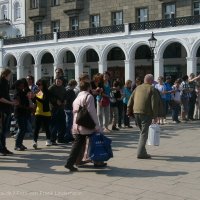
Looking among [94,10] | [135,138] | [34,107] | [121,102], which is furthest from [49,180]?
[94,10]

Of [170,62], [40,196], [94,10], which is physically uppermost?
[94,10]

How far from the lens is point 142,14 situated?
3819 cm

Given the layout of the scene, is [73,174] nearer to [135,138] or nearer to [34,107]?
[34,107]

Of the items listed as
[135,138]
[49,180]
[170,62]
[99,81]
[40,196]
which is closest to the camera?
[40,196]

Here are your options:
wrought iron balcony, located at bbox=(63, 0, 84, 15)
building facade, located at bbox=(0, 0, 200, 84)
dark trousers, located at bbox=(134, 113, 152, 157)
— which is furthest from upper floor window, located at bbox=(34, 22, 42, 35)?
dark trousers, located at bbox=(134, 113, 152, 157)

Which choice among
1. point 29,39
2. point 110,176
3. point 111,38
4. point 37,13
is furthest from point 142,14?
point 110,176

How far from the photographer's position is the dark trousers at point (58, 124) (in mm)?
11648

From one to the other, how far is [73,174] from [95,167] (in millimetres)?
632

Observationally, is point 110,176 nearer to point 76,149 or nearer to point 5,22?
point 76,149

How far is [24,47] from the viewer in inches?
1734

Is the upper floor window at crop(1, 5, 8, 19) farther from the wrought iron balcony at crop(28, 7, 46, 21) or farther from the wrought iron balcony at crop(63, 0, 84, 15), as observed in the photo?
the wrought iron balcony at crop(63, 0, 84, 15)

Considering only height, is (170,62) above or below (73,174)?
above

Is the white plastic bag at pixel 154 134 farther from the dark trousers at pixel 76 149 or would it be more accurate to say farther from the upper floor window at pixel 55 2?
the upper floor window at pixel 55 2

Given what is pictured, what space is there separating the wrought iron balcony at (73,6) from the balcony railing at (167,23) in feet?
30.7
